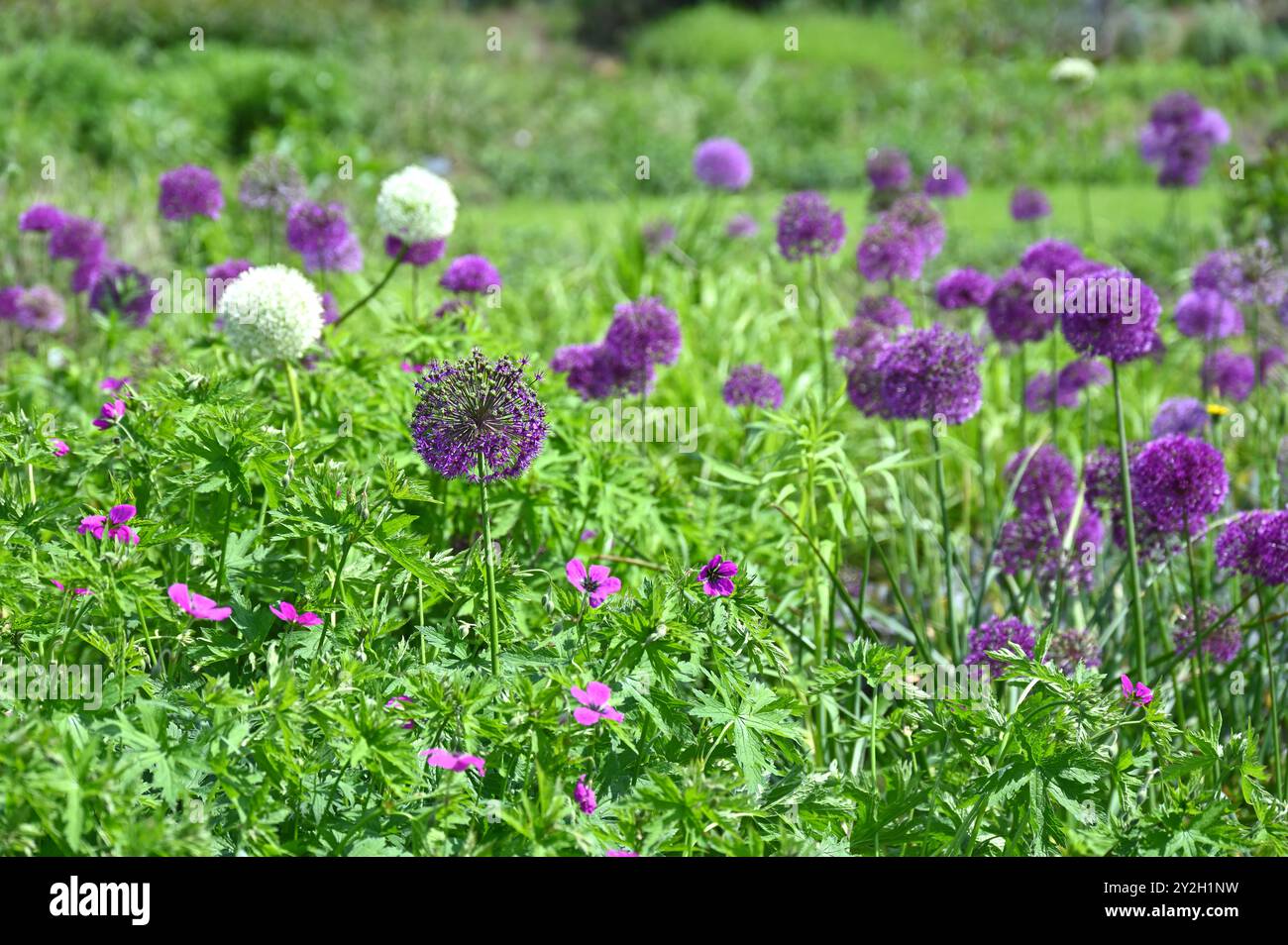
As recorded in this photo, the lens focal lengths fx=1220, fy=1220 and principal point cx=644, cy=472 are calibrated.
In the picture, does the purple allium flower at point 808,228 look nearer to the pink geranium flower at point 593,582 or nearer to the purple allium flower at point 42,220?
the pink geranium flower at point 593,582

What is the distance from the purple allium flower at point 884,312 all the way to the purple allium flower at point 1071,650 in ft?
3.77

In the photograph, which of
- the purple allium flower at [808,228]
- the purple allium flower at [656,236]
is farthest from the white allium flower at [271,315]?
the purple allium flower at [656,236]

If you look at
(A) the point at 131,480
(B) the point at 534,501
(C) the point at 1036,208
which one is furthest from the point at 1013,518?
(A) the point at 131,480

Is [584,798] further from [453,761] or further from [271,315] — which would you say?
[271,315]

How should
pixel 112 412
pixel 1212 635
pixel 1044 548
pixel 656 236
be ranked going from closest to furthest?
pixel 112 412, pixel 1212 635, pixel 1044 548, pixel 656 236

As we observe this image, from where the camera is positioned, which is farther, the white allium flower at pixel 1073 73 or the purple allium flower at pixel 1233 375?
the white allium flower at pixel 1073 73

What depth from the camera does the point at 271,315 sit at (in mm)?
2586

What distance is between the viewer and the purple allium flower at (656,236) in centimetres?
589

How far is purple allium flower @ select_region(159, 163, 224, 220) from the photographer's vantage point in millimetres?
3680

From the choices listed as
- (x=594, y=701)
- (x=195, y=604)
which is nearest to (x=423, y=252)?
(x=195, y=604)

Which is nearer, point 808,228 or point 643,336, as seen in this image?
point 643,336

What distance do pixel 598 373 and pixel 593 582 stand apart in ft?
4.12
